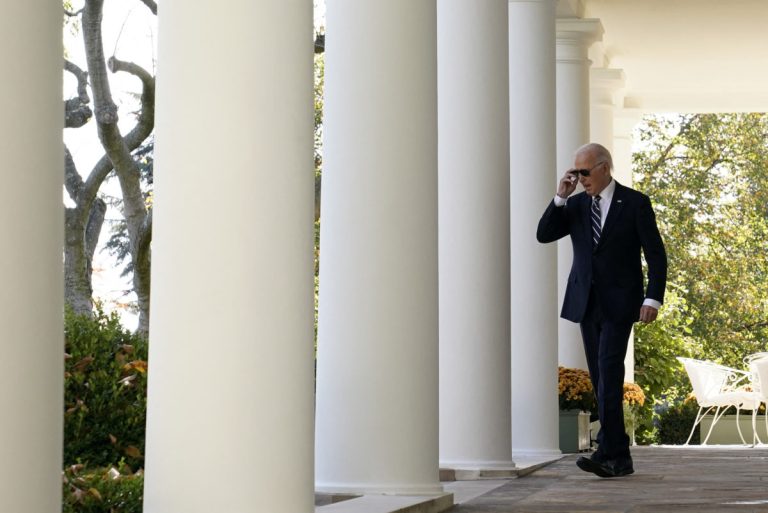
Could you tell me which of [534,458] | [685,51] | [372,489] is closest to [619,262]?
[534,458]

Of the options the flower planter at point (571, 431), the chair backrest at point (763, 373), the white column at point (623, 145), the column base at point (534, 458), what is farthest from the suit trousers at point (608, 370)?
the white column at point (623, 145)

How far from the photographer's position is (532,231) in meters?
30.0

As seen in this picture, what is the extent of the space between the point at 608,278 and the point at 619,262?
1.20ft

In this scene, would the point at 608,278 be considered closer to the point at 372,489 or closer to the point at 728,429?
the point at 372,489

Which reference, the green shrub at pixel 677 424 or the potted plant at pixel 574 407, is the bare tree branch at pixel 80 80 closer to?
the potted plant at pixel 574 407

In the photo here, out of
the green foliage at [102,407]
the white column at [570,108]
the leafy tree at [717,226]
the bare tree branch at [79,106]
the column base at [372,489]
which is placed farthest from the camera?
the leafy tree at [717,226]

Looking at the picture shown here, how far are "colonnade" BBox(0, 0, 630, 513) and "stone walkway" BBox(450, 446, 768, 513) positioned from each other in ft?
4.16

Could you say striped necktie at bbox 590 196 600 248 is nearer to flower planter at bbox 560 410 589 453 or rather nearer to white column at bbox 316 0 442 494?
white column at bbox 316 0 442 494

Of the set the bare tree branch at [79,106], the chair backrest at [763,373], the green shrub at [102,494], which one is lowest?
the green shrub at [102,494]

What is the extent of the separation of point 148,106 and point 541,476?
88.3ft

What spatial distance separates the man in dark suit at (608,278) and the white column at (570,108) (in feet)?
45.2

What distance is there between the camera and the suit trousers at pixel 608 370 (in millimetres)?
21969

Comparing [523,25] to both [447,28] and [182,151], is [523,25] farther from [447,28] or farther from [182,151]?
[182,151]

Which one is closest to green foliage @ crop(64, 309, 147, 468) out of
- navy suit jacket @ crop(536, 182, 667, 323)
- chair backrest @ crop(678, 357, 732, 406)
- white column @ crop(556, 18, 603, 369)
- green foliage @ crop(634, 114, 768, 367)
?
navy suit jacket @ crop(536, 182, 667, 323)
